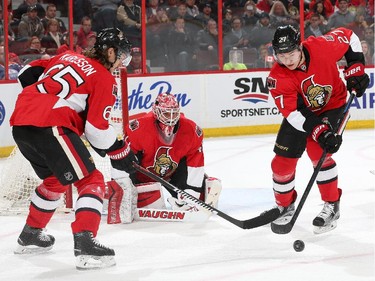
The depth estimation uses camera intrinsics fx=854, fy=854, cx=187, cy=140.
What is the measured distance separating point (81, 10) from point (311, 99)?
3.85m

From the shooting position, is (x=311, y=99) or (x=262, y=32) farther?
(x=262, y=32)

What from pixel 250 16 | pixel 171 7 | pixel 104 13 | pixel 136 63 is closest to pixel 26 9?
pixel 104 13

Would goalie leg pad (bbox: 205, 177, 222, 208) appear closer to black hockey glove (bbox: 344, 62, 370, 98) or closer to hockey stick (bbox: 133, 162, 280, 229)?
hockey stick (bbox: 133, 162, 280, 229)

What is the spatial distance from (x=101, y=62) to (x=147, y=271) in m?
0.87

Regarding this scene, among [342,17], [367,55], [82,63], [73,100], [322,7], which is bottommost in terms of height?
[367,55]

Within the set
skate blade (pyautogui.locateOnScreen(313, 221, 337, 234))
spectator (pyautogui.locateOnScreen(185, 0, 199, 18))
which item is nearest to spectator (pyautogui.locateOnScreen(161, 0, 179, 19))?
spectator (pyautogui.locateOnScreen(185, 0, 199, 18))

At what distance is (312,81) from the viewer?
157 inches

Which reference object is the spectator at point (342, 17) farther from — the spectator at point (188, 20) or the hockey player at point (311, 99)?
the hockey player at point (311, 99)

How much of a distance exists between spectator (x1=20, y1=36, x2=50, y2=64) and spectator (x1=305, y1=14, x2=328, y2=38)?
8.83 ft

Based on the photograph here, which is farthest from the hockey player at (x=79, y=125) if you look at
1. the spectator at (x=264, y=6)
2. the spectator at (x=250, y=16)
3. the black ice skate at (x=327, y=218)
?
the spectator at (x=264, y=6)

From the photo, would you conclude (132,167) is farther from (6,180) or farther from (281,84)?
(6,180)

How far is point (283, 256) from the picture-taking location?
362 centimetres

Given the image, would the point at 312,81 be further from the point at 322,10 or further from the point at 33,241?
the point at 322,10

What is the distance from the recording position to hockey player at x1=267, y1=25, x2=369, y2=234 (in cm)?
389
